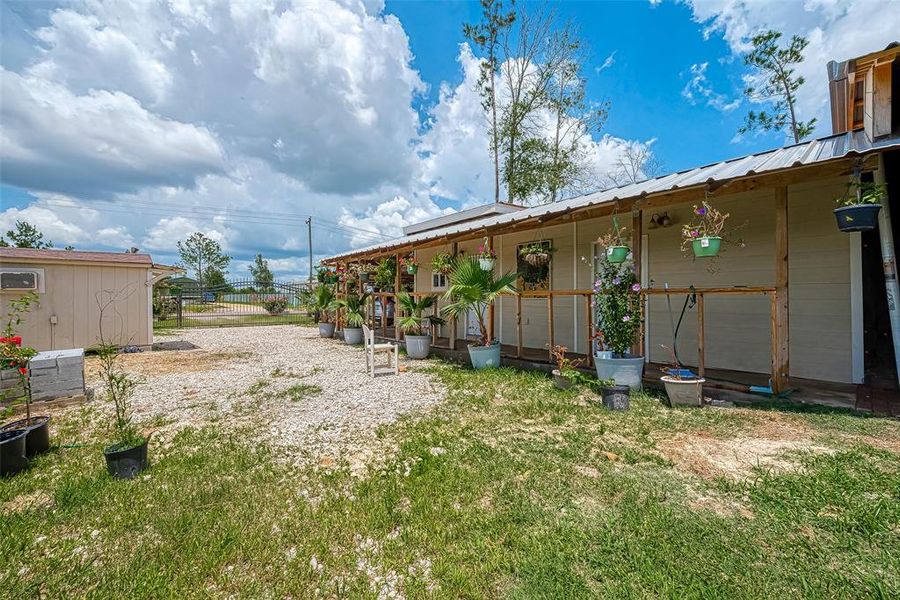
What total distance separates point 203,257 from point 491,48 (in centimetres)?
2876

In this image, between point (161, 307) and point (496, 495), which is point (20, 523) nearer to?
point (496, 495)

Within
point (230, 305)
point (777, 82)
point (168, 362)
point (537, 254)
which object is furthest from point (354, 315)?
point (777, 82)

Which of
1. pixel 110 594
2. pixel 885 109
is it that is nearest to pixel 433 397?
pixel 110 594

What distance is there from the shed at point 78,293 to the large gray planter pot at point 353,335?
15.7ft

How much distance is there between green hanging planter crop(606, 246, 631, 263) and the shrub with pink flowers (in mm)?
143

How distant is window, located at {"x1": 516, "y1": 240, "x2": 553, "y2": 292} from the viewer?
25.4 feet

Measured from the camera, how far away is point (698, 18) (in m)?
12.4

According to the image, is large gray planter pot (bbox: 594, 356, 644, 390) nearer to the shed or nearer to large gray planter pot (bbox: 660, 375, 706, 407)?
large gray planter pot (bbox: 660, 375, 706, 407)

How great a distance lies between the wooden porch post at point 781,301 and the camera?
164 inches

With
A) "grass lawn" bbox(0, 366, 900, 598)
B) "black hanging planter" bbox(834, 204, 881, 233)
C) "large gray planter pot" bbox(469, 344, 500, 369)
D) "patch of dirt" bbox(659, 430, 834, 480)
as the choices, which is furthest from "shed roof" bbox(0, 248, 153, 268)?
"black hanging planter" bbox(834, 204, 881, 233)

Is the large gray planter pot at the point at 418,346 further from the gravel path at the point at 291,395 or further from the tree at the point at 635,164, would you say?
the tree at the point at 635,164

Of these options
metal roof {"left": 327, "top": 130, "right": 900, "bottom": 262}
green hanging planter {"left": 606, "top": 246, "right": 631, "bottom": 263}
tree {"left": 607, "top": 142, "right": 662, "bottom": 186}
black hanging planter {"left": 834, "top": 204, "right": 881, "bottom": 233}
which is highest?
tree {"left": 607, "top": 142, "right": 662, "bottom": 186}

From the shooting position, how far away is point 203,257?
32344mm

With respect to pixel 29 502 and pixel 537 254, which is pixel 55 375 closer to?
pixel 29 502
